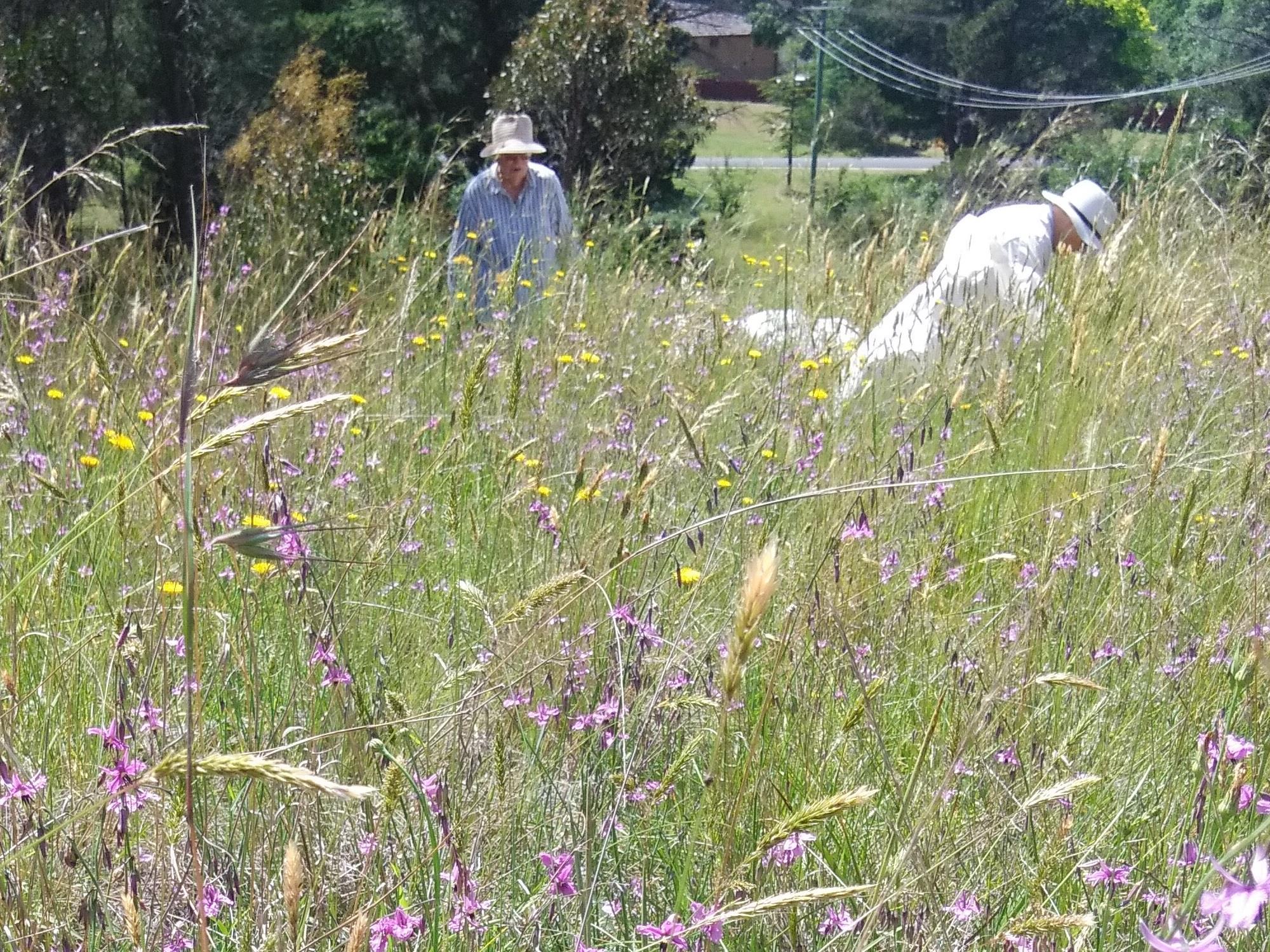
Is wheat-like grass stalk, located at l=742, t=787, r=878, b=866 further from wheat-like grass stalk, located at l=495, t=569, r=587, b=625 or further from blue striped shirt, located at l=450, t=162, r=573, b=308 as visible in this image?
blue striped shirt, located at l=450, t=162, r=573, b=308

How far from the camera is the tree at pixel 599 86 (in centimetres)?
1068

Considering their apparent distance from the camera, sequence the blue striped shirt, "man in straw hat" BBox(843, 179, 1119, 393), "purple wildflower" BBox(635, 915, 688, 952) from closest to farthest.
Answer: "purple wildflower" BBox(635, 915, 688, 952)
"man in straw hat" BBox(843, 179, 1119, 393)
the blue striped shirt

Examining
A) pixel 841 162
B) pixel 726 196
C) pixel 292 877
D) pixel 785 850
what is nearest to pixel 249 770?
pixel 292 877

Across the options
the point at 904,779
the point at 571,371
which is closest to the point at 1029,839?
the point at 904,779

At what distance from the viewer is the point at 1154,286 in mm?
4293

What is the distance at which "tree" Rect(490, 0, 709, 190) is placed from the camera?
10.7 metres

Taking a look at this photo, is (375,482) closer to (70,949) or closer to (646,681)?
(646,681)

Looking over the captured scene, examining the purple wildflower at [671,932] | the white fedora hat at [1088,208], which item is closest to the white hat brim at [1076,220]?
the white fedora hat at [1088,208]

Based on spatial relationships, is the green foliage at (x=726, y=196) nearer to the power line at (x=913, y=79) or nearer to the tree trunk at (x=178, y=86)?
the tree trunk at (x=178, y=86)

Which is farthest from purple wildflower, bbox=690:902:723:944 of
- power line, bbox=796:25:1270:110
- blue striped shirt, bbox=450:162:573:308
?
power line, bbox=796:25:1270:110

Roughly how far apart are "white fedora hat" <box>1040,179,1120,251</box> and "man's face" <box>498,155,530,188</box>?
2.53 meters

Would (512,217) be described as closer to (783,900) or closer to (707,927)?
(707,927)

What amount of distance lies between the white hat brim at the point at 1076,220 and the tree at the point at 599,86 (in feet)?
18.8

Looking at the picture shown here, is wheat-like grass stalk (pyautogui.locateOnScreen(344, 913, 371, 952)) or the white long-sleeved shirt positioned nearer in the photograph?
wheat-like grass stalk (pyautogui.locateOnScreen(344, 913, 371, 952))
